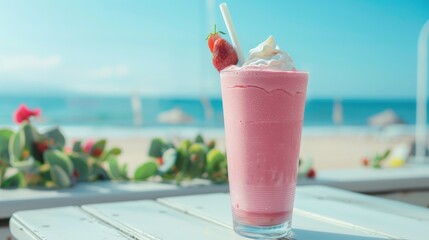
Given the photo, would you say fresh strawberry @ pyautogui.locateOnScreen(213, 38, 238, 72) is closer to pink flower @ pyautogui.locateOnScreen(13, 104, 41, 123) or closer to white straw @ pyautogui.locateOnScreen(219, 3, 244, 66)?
white straw @ pyautogui.locateOnScreen(219, 3, 244, 66)

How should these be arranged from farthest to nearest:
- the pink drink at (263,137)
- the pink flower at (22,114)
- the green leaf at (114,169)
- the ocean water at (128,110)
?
1. the ocean water at (128,110)
2. the green leaf at (114,169)
3. the pink flower at (22,114)
4. the pink drink at (263,137)

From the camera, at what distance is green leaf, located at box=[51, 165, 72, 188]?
1801 millimetres

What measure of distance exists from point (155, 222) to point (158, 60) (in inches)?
1289

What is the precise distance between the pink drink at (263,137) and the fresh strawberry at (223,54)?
3 centimetres

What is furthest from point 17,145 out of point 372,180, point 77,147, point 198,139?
point 372,180

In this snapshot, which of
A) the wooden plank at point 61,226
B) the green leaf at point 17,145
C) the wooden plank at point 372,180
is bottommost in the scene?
the wooden plank at point 372,180

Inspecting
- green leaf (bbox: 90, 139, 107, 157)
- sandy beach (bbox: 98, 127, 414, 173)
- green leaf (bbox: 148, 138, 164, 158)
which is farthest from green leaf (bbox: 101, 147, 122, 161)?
sandy beach (bbox: 98, 127, 414, 173)

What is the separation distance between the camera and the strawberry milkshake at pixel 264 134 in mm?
962

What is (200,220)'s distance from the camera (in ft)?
3.83

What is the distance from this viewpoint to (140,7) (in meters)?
37.2

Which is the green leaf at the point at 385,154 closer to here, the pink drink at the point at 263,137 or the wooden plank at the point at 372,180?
the wooden plank at the point at 372,180

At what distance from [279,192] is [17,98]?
29.9 metres

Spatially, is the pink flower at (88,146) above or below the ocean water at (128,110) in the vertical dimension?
above

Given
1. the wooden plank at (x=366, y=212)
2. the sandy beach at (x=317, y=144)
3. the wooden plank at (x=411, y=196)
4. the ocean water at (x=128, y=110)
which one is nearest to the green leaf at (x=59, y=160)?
the wooden plank at (x=366, y=212)
